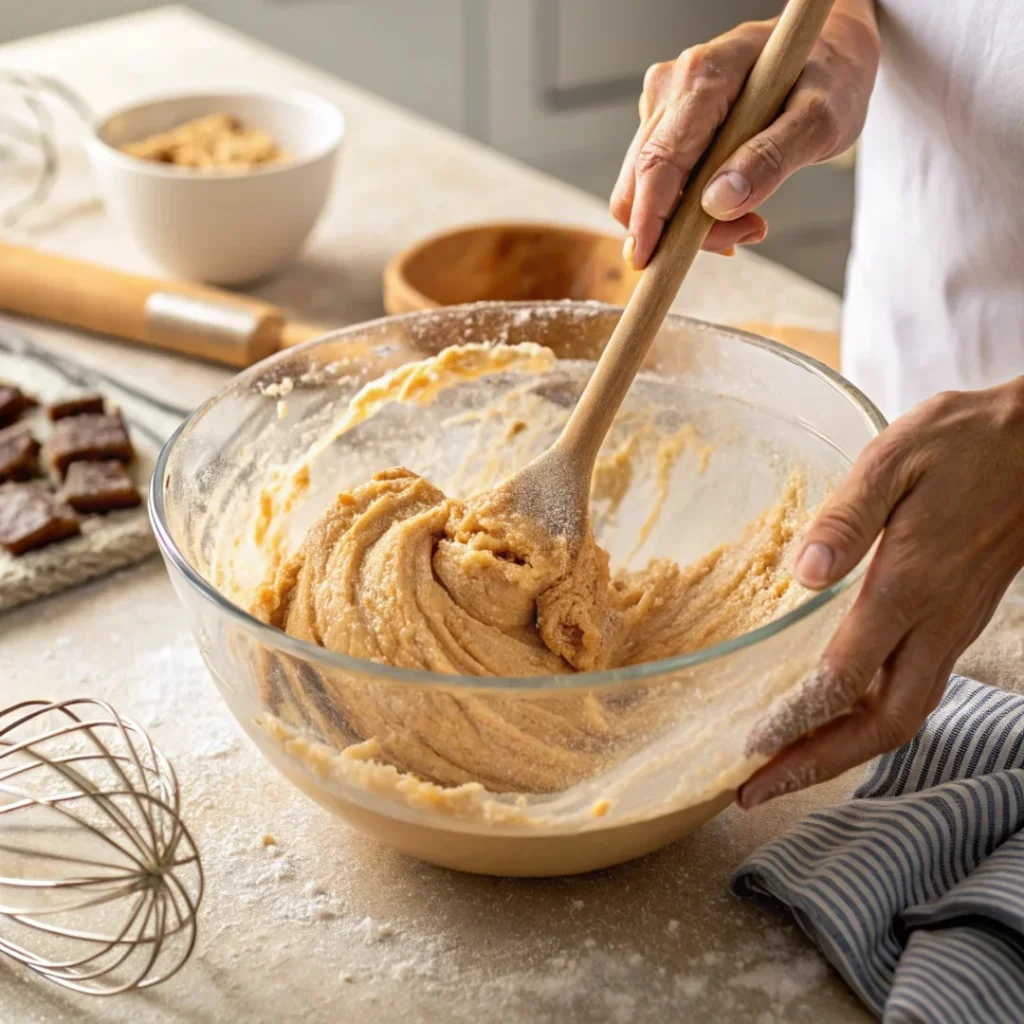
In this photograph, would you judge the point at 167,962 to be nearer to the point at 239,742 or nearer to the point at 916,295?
the point at 239,742

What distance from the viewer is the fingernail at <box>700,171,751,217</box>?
1035mm

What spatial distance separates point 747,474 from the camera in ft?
4.03

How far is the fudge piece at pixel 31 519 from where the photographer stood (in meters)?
1.35

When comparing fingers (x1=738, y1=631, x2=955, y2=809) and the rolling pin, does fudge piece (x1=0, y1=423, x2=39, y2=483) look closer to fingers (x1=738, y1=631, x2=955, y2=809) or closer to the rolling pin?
the rolling pin

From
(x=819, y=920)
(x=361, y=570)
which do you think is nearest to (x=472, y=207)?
(x=361, y=570)

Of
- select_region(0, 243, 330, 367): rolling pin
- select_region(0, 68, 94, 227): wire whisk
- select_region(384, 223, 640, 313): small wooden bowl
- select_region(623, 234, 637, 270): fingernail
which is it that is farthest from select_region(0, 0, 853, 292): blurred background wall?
select_region(623, 234, 637, 270): fingernail

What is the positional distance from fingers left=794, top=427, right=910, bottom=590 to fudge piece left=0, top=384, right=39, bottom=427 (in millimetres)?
1076

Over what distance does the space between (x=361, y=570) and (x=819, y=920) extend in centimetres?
44

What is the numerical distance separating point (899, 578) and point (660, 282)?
1.07ft

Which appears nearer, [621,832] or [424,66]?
[621,832]

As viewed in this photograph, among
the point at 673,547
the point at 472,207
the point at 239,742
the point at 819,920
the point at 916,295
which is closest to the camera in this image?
the point at 819,920

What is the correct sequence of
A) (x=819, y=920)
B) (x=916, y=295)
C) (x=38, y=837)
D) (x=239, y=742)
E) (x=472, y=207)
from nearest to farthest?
(x=819, y=920) → (x=38, y=837) → (x=239, y=742) → (x=916, y=295) → (x=472, y=207)

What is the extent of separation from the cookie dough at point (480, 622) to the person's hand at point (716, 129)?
230 millimetres

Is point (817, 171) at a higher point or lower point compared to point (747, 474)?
lower
